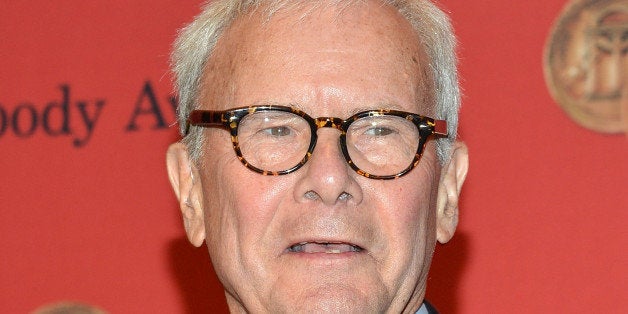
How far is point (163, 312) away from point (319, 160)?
4.21ft

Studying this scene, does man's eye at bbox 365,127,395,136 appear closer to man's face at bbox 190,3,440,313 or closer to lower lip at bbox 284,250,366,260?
man's face at bbox 190,3,440,313

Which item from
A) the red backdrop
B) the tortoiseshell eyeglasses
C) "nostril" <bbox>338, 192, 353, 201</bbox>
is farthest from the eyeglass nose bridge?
the red backdrop

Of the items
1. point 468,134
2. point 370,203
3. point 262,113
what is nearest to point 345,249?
point 370,203

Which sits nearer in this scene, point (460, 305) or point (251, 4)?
point (251, 4)

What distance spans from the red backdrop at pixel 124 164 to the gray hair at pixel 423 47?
0.81 metres

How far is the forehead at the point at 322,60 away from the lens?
1756mm

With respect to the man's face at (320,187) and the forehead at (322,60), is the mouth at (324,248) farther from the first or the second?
the forehead at (322,60)

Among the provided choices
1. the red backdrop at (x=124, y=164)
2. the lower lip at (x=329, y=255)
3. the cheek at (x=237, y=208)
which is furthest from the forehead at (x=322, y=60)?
the red backdrop at (x=124, y=164)

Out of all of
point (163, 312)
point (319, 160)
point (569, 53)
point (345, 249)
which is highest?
point (569, 53)

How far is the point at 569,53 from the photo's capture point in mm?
2684

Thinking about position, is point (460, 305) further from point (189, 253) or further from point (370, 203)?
point (370, 203)

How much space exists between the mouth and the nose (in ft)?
0.23

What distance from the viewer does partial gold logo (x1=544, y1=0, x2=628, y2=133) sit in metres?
2.63

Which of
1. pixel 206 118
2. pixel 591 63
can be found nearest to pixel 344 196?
pixel 206 118
